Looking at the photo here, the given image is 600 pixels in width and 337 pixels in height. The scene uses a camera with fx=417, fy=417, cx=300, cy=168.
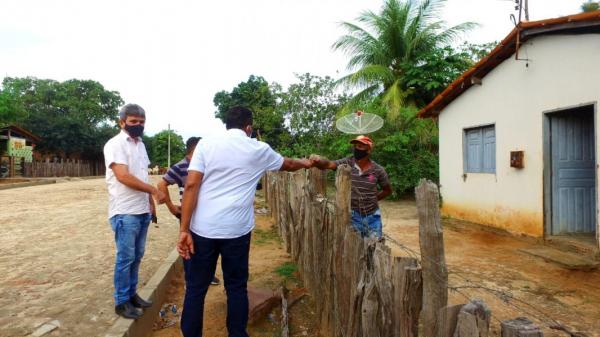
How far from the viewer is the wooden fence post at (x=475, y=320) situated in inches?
59.3

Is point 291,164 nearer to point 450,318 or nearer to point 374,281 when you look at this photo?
point 374,281

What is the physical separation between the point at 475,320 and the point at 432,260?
0.42 metres

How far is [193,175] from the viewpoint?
2783mm

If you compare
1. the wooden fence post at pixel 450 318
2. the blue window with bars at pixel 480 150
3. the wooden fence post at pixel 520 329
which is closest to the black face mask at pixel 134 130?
the wooden fence post at pixel 450 318

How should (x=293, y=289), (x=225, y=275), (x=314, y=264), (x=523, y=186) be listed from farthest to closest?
1. (x=523, y=186)
2. (x=293, y=289)
3. (x=314, y=264)
4. (x=225, y=275)

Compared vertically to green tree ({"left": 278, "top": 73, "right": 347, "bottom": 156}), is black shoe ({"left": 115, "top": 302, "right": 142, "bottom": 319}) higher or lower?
lower

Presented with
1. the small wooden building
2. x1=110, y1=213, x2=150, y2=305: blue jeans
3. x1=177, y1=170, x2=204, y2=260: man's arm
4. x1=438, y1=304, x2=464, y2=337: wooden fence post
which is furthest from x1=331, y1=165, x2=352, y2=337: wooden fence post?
the small wooden building

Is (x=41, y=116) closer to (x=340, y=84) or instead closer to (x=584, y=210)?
(x=340, y=84)

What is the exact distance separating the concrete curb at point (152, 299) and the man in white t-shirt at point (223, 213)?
2.38ft

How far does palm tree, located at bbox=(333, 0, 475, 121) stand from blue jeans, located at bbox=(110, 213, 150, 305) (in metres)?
13.3

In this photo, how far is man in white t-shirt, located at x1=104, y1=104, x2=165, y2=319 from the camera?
329 cm

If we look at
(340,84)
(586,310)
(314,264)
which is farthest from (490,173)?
(340,84)

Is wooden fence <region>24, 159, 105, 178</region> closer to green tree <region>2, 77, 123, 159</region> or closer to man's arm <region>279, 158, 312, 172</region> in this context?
green tree <region>2, 77, 123, 159</region>

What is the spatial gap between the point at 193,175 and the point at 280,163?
67cm
